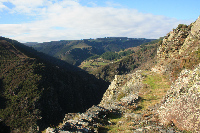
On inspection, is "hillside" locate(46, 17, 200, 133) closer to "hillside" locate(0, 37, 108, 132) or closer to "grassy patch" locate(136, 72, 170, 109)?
"grassy patch" locate(136, 72, 170, 109)

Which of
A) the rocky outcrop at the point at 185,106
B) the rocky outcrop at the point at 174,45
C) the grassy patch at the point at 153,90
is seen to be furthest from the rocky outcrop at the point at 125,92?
the rocky outcrop at the point at 185,106

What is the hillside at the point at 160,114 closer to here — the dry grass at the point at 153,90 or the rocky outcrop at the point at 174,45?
the dry grass at the point at 153,90

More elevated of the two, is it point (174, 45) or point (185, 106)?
point (174, 45)

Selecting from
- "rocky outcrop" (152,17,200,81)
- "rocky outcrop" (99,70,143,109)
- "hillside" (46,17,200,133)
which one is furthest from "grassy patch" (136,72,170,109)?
"rocky outcrop" (152,17,200,81)

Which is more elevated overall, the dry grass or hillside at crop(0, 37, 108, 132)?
the dry grass

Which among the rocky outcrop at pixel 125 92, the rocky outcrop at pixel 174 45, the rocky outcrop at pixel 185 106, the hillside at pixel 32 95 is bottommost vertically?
the hillside at pixel 32 95

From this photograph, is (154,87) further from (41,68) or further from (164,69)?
(41,68)

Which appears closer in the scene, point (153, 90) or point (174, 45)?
point (153, 90)

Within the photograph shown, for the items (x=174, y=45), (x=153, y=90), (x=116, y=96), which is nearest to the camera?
(x=153, y=90)

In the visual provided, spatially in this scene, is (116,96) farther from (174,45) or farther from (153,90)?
(174,45)

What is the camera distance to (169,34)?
127 feet

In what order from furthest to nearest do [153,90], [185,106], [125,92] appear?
[125,92] < [153,90] < [185,106]

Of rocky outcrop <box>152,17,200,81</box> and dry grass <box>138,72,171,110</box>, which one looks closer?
dry grass <box>138,72,171,110</box>

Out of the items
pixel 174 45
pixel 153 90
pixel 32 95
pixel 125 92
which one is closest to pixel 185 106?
pixel 153 90
